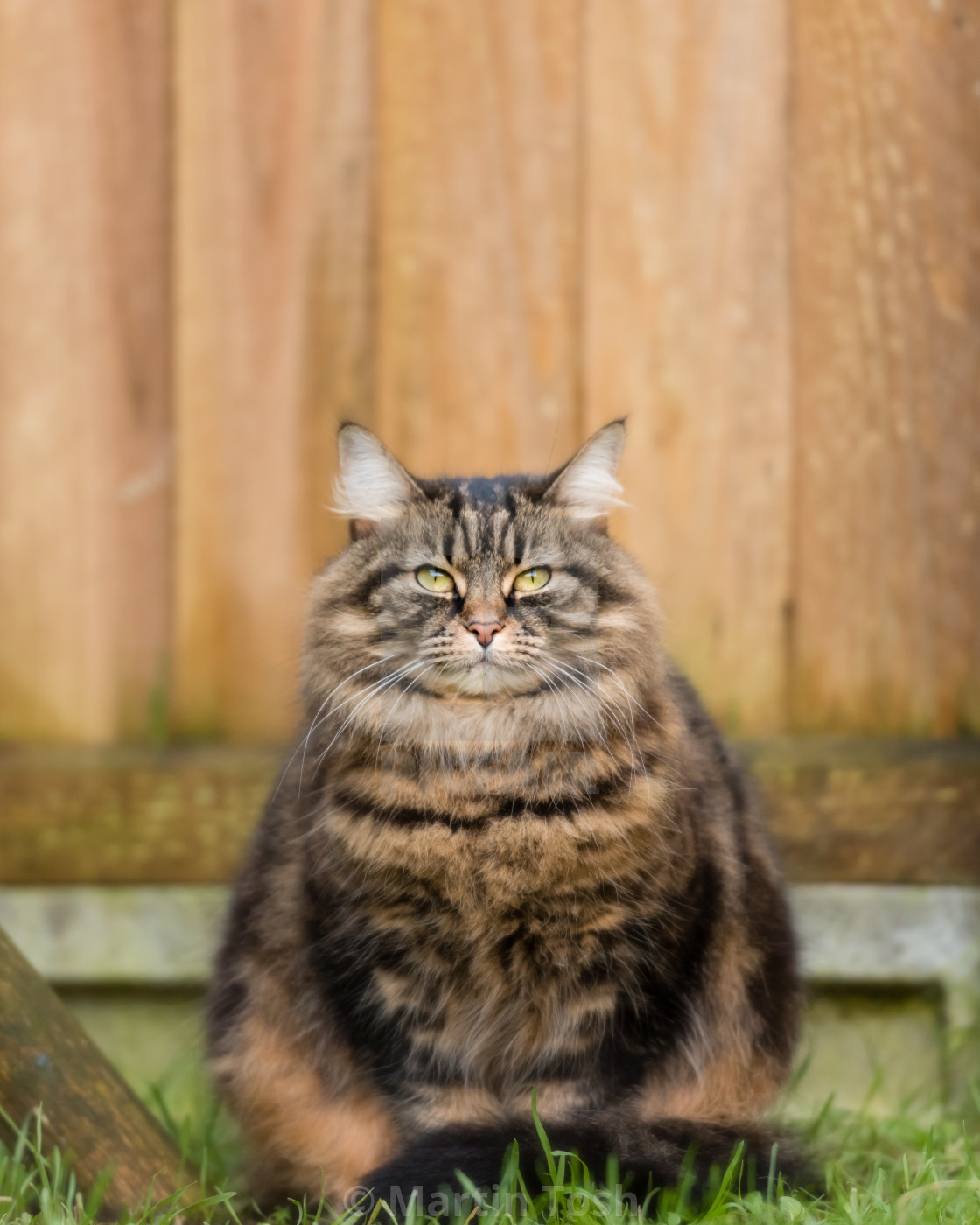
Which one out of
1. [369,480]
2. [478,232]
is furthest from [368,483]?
[478,232]

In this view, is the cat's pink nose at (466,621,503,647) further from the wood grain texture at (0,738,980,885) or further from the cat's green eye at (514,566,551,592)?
the wood grain texture at (0,738,980,885)

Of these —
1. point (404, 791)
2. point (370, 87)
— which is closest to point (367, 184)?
point (370, 87)

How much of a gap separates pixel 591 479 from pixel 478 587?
0.86ft

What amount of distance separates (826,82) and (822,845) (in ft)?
4.81

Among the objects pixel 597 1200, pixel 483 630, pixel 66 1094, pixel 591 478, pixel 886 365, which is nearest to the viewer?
pixel 597 1200

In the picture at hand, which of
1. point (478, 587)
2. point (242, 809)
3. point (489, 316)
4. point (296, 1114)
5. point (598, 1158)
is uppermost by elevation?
point (489, 316)

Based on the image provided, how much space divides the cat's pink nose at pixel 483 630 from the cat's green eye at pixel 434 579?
101 millimetres

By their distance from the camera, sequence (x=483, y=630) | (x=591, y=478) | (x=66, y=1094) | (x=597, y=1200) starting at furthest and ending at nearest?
(x=591, y=478), (x=483, y=630), (x=66, y=1094), (x=597, y=1200)

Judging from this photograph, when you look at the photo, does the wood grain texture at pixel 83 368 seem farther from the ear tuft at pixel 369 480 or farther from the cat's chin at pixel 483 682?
the cat's chin at pixel 483 682

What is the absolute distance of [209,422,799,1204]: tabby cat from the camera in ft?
6.07

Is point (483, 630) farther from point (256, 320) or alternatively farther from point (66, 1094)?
point (256, 320)

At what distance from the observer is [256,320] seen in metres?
2.58

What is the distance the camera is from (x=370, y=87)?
2543 mm

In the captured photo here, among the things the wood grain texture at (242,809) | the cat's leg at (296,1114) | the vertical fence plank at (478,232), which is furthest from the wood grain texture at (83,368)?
the cat's leg at (296,1114)
